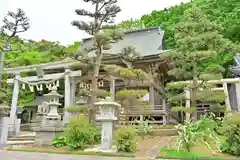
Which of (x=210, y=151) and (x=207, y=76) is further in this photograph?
(x=207, y=76)

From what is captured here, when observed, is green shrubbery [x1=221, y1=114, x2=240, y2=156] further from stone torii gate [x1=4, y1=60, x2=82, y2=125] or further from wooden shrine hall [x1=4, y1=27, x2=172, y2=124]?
stone torii gate [x1=4, y1=60, x2=82, y2=125]

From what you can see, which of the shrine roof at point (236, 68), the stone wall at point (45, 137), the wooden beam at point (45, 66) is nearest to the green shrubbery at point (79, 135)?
the stone wall at point (45, 137)

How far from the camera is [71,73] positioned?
1530cm

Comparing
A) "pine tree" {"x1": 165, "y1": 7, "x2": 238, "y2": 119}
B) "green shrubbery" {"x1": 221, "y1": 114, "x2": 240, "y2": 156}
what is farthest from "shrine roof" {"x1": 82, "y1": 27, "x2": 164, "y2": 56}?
"green shrubbery" {"x1": 221, "y1": 114, "x2": 240, "y2": 156}

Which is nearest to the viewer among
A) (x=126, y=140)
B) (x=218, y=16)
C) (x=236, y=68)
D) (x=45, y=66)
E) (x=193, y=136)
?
(x=193, y=136)

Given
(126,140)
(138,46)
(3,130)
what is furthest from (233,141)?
(138,46)

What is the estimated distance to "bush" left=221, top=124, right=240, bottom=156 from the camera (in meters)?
7.24

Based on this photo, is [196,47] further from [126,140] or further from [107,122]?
[126,140]

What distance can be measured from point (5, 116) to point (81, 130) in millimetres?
4487

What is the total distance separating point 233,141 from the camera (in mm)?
7414

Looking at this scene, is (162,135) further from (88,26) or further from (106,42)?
(88,26)

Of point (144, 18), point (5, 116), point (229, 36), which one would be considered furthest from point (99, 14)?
point (144, 18)

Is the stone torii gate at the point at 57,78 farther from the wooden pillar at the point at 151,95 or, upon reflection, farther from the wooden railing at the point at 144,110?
the wooden pillar at the point at 151,95

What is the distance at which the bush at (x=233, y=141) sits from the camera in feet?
23.8
